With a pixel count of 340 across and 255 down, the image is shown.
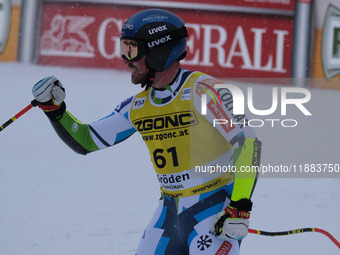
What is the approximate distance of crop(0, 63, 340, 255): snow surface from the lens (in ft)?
18.5

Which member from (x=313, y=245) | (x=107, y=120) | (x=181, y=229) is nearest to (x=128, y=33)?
(x=107, y=120)

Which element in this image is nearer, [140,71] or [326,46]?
[140,71]

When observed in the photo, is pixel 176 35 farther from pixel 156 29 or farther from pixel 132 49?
pixel 132 49

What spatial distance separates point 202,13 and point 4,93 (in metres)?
3.39

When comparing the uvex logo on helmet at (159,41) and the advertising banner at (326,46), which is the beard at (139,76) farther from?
the advertising banner at (326,46)

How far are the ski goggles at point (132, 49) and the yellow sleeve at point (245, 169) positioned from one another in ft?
2.69

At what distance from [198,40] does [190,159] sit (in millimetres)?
6199

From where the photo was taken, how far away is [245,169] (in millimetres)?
3029

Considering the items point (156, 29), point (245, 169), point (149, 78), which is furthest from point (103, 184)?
point (245, 169)

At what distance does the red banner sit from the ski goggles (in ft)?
19.2

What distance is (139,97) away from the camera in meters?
3.54

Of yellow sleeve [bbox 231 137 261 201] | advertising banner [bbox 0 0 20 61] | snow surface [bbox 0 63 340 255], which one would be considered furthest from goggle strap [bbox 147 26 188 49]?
advertising banner [bbox 0 0 20 61]

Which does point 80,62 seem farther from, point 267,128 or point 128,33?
point 128,33

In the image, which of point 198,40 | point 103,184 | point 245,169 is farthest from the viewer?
point 198,40
